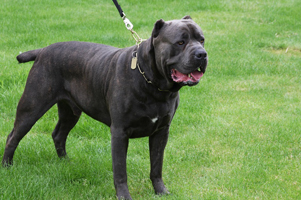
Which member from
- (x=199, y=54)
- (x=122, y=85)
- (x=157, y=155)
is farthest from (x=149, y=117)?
(x=199, y=54)

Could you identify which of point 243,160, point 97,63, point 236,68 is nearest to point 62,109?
point 97,63

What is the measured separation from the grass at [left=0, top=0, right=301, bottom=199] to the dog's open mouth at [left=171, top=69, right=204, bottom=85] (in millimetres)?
1242

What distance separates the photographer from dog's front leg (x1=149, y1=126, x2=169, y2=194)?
160 inches

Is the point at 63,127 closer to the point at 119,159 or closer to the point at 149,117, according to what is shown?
the point at 119,159

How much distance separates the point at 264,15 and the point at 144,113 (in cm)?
925

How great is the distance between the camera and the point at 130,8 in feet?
40.9

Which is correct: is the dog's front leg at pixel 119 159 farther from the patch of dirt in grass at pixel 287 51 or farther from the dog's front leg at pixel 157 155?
the patch of dirt in grass at pixel 287 51

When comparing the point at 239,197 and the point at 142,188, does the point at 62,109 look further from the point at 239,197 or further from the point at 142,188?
the point at 239,197

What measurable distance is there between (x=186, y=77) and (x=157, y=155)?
3.47 feet

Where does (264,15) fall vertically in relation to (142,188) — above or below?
below

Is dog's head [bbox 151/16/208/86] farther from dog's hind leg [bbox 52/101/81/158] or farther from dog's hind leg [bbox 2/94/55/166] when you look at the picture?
dog's hind leg [bbox 52/101/81/158]

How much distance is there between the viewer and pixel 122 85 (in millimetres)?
3713

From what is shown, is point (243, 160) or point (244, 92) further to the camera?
point (244, 92)

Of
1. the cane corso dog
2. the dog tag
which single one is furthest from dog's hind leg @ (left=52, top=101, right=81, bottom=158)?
the dog tag
